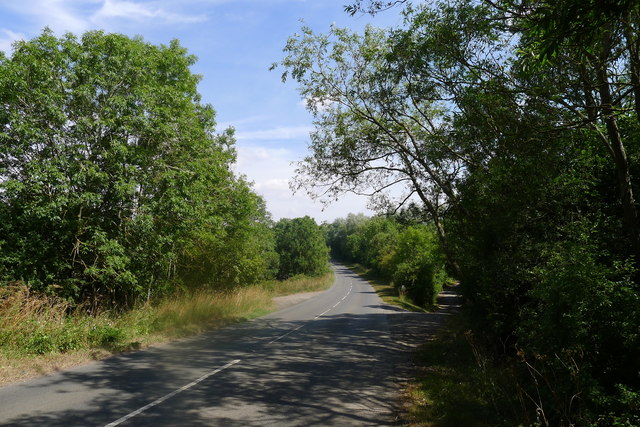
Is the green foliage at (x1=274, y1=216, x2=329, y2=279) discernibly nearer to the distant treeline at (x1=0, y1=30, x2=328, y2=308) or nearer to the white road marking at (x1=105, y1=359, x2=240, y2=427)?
the distant treeline at (x1=0, y1=30, x2=328, y2=308)

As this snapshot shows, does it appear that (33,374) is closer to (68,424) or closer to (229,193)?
(68,424)

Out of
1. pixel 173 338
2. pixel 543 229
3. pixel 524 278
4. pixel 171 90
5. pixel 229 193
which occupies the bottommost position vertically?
pixel 173 338

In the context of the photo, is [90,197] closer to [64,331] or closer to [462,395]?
[64,331]

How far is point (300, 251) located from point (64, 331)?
197 feet

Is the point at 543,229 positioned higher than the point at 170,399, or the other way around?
the point at 543,229

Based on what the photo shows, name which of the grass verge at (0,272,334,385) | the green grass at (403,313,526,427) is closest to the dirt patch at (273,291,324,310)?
the grass verge at (0,272,334,385)

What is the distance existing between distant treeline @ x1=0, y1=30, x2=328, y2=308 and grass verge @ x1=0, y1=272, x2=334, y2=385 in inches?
41.6

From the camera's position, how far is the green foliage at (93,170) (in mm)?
12250

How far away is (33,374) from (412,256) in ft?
132

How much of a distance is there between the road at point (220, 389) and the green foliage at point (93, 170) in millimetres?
3833

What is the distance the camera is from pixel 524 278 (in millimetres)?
8500

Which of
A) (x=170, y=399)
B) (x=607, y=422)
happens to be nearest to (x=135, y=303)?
(x=170, y=399)

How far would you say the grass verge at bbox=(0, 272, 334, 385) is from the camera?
30.7 feet

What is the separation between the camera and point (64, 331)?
11.0 m
